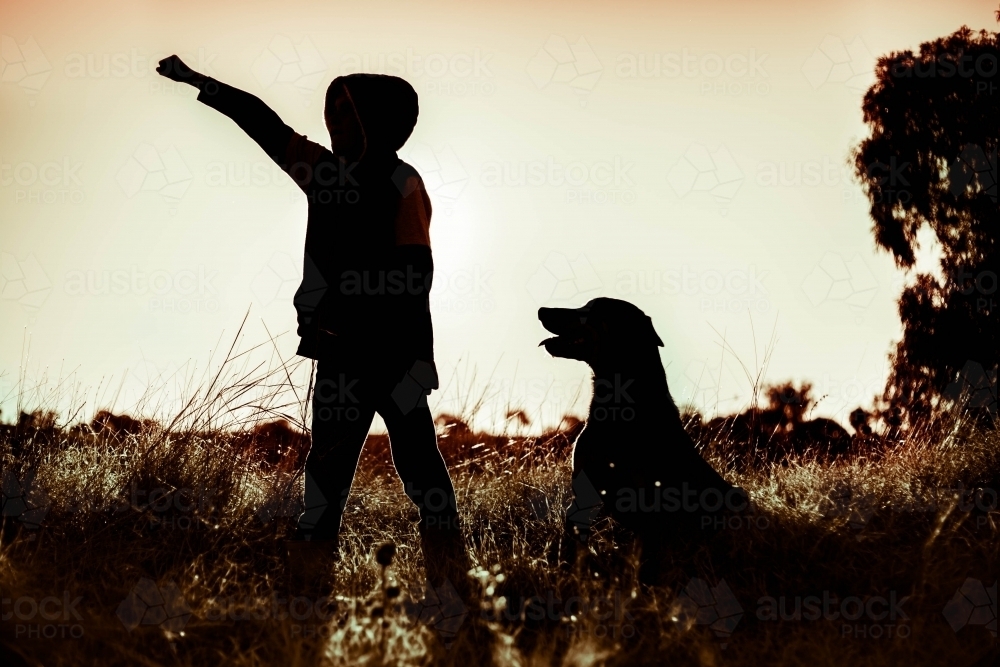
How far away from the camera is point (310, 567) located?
2.81 metres

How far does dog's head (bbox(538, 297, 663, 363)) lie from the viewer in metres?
3.18

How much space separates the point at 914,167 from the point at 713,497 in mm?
5167

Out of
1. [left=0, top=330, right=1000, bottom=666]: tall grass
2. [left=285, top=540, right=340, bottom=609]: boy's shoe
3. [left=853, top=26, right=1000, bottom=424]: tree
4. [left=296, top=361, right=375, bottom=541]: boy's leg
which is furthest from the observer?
[left=853, top=26, right=1000, bottom=424]: tree

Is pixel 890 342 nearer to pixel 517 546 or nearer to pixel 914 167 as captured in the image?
pixel 914 167

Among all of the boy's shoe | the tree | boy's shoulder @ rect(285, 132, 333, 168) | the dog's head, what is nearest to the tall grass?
the boy's shoe

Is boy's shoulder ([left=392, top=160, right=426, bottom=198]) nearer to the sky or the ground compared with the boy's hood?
nearer to the ground

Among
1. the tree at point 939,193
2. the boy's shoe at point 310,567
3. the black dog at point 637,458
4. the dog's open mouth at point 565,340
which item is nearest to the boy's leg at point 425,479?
the boy's shoe at point 310,567

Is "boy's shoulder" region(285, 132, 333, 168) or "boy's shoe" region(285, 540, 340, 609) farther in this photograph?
"boy's shoulder" region(285, 132, 333, 168)

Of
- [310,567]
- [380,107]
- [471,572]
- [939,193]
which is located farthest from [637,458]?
[939,193]

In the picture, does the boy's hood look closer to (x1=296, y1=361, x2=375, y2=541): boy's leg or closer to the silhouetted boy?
the silhouetted boy

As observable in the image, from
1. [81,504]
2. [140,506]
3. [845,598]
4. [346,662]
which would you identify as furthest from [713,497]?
[81,504]

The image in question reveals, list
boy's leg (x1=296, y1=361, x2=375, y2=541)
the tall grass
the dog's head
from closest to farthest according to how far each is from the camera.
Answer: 1. the tall grass
2. boy's leg (x1=296, y1=361, x2=375, y2=541)
3. the dog's head

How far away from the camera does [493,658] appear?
2014mm

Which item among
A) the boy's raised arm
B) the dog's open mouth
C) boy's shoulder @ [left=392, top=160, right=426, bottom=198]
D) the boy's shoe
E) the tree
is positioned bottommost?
the boy's shoe
